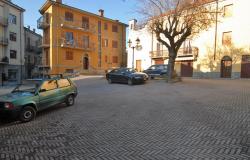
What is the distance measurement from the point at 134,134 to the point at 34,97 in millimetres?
4218

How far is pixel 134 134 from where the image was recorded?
5.55 meters

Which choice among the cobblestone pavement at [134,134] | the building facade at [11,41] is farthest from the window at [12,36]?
the cobblestone pavement at [134,134]

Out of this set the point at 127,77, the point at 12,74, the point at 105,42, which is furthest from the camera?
the point at 105,42

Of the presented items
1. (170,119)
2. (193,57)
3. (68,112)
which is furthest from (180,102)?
(193,57)

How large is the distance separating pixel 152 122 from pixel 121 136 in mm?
1511

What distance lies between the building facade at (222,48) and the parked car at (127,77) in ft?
17.7

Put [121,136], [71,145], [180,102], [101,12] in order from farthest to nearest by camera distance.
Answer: [101,12] < [180,102] < [121,136] < [71,145]

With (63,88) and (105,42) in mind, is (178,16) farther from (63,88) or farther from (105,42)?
(105,42)

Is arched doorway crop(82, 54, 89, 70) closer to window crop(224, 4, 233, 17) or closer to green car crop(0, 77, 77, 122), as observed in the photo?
window crop(224, 4, 233, 17)

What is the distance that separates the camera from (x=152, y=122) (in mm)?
6555

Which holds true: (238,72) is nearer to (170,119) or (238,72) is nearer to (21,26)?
(170,119)

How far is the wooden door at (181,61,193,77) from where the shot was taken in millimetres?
28822

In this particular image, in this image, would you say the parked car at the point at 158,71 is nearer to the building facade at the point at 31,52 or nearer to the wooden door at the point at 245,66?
the wooden door at the point at 245,66

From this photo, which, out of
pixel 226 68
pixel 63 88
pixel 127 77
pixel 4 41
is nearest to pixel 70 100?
pixel 63 88
